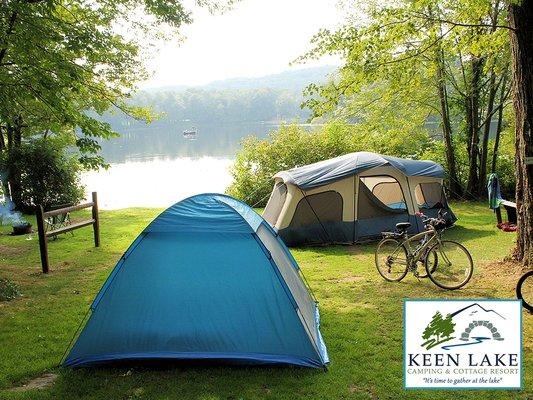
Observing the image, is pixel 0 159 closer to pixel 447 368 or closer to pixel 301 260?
pixel 301 260

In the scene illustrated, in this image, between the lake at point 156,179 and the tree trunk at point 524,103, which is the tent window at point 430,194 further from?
the lake at point 156,179

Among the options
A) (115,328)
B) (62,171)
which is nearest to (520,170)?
(115,328)

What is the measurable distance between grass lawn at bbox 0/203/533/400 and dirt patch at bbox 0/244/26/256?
0.13m

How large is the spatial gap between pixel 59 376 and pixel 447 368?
362cm

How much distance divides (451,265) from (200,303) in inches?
159

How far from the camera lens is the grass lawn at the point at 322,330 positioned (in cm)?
414

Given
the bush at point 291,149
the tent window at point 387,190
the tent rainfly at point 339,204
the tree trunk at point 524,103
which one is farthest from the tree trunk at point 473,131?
the tree trunk at point 524,103

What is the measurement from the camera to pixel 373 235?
10.6 metres

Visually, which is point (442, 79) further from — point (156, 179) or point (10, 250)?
point (156, 179)

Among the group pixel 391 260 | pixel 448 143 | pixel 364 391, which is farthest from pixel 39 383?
pixel 448 143

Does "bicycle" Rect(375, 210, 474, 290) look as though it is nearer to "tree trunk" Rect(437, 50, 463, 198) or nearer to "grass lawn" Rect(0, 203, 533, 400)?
"grass lawn" Rect(0, 203, 533, 400)

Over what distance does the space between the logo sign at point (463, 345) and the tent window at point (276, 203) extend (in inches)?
245

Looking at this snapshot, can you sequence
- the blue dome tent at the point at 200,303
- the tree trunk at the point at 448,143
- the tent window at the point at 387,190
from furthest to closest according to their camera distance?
the tree trunk at the point at 448,143
the tent window at the point at 387,190
the blue dome tent at the point at 200,303

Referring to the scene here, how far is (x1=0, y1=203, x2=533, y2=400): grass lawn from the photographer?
13.6ft
